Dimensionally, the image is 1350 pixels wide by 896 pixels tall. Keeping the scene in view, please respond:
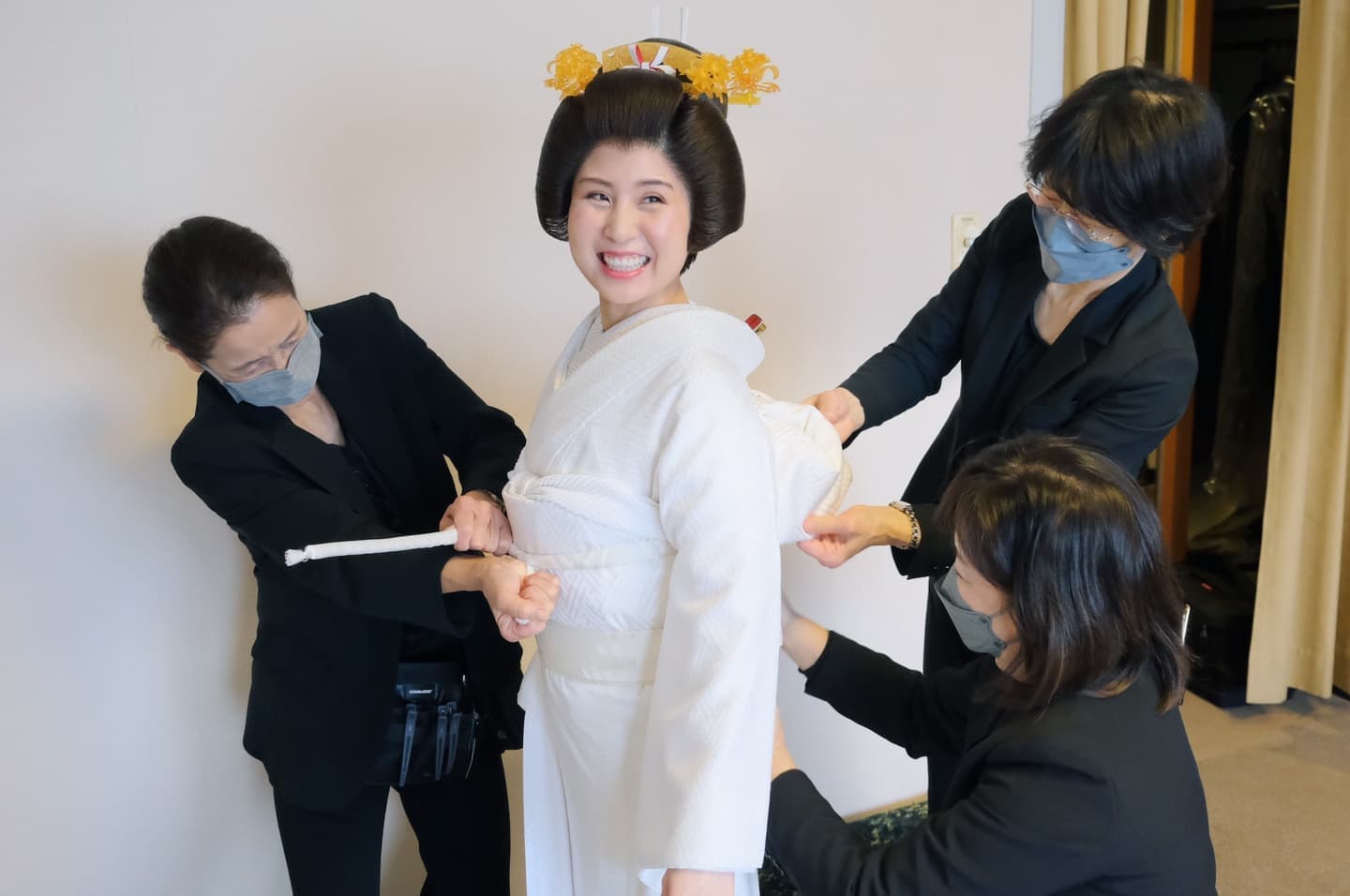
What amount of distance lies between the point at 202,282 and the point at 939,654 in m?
1.08

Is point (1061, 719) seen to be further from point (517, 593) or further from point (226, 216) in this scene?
point (226, 216)

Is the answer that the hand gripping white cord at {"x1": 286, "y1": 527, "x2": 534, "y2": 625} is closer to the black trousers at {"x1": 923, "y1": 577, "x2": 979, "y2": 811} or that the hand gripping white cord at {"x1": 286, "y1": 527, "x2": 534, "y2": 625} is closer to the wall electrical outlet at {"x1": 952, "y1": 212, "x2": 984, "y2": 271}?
the black trousers at {"x1": 923, "y1": 577, "x2": 979, "y2": 811}

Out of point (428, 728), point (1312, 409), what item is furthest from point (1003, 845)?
point (1312, 409)

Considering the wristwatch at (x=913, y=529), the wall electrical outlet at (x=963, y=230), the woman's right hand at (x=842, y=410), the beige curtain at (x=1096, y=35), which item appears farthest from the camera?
the beige curtain at (x=1096, y=35)

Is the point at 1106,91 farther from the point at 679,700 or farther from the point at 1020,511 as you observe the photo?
the point at 679,700

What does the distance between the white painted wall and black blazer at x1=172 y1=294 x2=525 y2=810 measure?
10.7 inches

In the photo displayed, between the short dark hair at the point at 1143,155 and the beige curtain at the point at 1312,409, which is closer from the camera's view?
the short dark hair at the point at 1143,155

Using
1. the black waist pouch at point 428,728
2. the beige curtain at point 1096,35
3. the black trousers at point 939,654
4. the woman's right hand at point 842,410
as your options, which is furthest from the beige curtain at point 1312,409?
the black waist pouch at point 428,728

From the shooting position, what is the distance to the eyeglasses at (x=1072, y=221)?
3.57 ft

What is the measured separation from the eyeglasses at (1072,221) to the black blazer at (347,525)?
0.74 metres

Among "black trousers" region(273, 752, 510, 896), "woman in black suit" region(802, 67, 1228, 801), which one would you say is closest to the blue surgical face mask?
"woman in black suit" region(802, 67, 1228, 801)

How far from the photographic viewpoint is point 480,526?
1148mm

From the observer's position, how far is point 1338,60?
2.28 meters

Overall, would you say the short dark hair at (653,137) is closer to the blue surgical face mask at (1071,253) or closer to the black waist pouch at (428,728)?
the blue surgical face mask at (1071,253)
